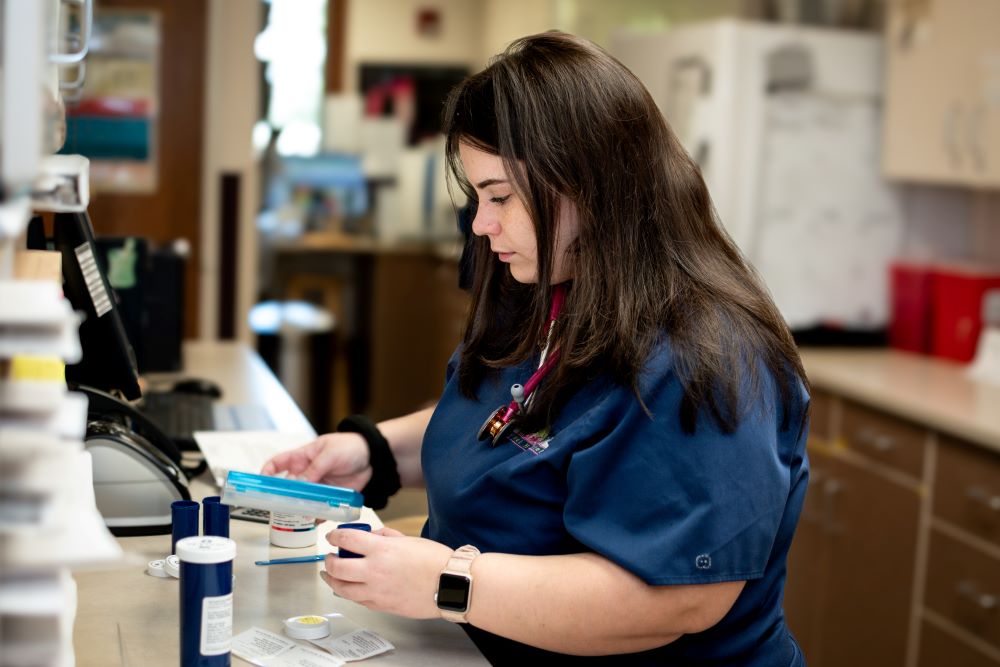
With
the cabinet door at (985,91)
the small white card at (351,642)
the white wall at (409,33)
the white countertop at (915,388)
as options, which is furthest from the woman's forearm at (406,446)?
the white wall at (409,33)

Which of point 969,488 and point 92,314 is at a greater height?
point 92,314

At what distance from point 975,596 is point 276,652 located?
6.16 feet

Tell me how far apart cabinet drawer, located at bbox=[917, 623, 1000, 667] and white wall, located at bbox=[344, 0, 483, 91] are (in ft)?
17.2

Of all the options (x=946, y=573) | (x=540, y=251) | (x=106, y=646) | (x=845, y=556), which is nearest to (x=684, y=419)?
(x=540, y=251)

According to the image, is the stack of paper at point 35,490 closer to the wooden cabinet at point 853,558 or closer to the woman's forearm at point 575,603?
the woman's forearm at point 575,603

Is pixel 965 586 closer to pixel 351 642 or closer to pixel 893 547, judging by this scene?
pixel 893 547

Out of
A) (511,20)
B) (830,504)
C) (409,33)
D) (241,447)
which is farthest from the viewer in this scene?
(409,33)

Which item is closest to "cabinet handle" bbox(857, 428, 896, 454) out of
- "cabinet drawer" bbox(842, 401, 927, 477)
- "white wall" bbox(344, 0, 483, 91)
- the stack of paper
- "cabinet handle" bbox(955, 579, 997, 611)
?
"cabinet drawer" bbox(842, 401, 927, 477)


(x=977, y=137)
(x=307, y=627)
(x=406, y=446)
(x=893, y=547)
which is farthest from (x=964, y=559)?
(x=307, y=627)

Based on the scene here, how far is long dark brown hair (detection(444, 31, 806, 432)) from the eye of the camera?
1.34m

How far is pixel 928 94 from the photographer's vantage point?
3.43m

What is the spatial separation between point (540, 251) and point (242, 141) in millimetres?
2807

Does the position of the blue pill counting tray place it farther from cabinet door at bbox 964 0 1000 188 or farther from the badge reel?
cabinet door at bbox 964 0 1000 188

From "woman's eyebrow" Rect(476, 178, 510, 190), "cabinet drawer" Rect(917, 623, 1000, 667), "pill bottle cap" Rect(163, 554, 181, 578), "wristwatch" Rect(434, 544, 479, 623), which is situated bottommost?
"cabinet drawer" Rect(917, 623, 1000, 667)
